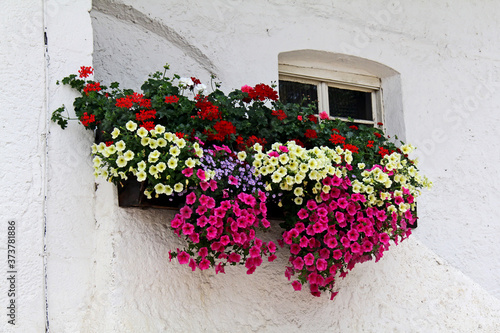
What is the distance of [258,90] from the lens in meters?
3.00

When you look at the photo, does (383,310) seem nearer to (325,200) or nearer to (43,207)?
(325,200)

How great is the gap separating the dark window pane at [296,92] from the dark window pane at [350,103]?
0.13 metres

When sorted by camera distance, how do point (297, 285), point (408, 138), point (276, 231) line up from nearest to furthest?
1. point (297, 285)
2. point (276, 231)
3. point (408, 138)

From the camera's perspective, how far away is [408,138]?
393 centimetres

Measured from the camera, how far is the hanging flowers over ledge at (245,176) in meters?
2.56

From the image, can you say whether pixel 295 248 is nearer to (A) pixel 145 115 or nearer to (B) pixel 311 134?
(B) pixel 311 134

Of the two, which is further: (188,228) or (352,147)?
(352,147)

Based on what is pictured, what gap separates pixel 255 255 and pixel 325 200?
42cm

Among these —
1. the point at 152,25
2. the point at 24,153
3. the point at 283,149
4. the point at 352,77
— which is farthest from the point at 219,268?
the point at 352,77

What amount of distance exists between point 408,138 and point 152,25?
1714 mm

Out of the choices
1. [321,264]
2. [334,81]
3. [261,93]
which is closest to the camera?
[321,264]

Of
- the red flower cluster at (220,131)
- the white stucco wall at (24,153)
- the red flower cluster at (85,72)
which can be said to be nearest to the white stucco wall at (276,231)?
the white stucco wall at (24,153)

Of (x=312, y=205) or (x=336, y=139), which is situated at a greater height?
(x=336, y=139)

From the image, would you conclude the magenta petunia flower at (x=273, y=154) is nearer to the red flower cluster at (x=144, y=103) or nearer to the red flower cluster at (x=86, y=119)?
the red flower cluster at (x=144, y=103)
